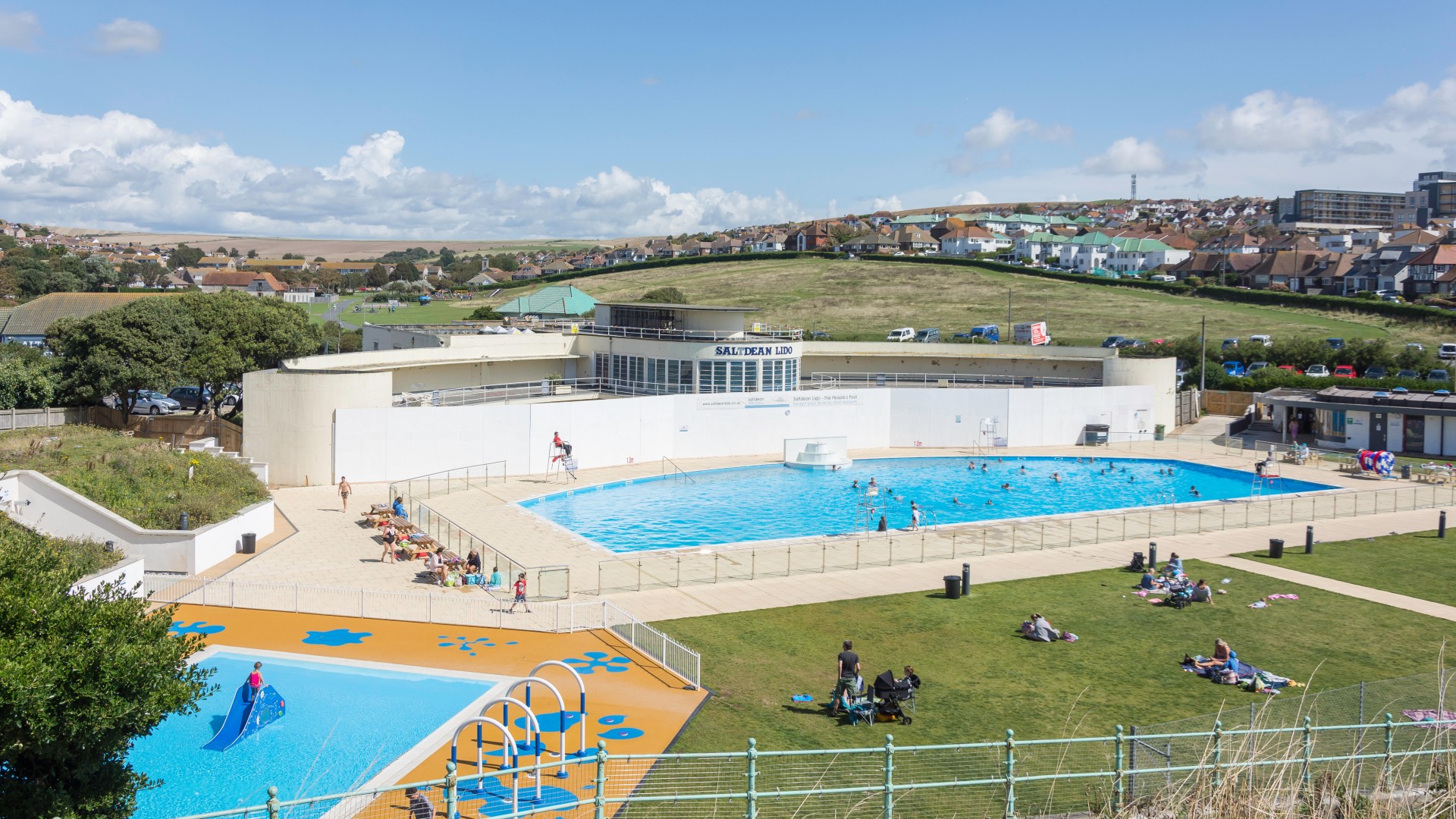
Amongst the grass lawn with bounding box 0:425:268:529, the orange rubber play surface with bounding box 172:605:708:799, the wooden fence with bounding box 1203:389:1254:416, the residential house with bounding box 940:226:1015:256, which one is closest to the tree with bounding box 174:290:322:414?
the grass lawn with bounding box 0:425:268:529

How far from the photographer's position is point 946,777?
1377 cm

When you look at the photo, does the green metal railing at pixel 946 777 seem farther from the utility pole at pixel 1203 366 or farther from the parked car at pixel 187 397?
the utility pole at pixel 1203 366

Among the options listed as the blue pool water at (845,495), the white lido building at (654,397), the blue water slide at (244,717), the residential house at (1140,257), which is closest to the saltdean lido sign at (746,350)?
the white lido building at (654,397)

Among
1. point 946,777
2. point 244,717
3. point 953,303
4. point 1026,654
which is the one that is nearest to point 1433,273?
point 953,303

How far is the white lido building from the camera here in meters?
38.0

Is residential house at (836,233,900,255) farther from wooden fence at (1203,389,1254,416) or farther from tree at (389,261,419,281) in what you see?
wooden fence at (1203,389,1254,416)

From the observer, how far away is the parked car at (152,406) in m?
49.9

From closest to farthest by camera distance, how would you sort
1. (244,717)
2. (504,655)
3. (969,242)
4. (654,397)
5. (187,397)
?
(244,717) < (504,655) < (654,397) < (187,397) < (969,242)

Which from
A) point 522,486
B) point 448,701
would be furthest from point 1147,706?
point 522,486

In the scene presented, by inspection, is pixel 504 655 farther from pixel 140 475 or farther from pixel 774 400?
pixel 774 400

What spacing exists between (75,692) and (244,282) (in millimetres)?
159567

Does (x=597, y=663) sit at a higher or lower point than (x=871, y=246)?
lower

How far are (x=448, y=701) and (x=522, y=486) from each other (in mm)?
21053

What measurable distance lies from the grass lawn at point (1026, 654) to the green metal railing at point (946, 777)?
1605mm
